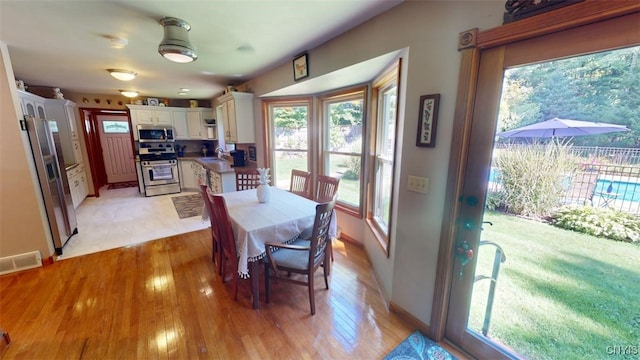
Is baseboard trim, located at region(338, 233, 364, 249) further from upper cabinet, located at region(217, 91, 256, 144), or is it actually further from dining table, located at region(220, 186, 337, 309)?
upper cabinet, located at region(217, 91, 256, 144)

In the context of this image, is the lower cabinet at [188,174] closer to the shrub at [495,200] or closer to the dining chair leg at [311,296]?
the dining chair leg at [311,296]

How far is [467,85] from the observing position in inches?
52.6

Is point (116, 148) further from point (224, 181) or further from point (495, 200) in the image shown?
point (495, 200)

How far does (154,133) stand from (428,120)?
20.1 feet

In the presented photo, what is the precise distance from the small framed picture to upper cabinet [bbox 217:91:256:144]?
1.50 meters

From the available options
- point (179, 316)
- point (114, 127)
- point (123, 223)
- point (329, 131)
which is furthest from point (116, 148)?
point (179, 316)

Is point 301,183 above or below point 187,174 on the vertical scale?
above

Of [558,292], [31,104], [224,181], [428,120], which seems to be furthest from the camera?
[224,181]

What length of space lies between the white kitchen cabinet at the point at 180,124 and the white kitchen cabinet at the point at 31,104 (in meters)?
2.13

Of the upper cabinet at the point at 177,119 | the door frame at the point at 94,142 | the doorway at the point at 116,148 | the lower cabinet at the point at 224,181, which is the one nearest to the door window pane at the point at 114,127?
the doorway at the point at 116,148

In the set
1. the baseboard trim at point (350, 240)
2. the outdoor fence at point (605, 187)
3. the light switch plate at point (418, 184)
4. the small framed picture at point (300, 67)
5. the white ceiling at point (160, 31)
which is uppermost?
the white ceiling at point (160, 31)

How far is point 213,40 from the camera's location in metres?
2.36

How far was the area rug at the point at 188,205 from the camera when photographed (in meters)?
4.36

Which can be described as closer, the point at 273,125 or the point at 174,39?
the point at 174,39
